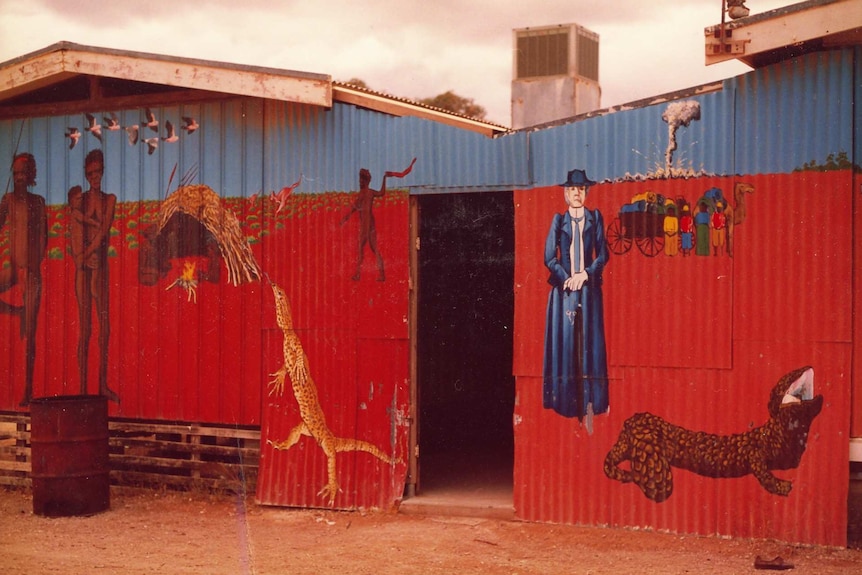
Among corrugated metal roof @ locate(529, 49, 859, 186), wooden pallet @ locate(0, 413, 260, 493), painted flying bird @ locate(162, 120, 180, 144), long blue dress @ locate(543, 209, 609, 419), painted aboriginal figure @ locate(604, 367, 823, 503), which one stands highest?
painted flying bird @ locate(162, 120, 180, 144)

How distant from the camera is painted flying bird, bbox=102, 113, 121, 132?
34.6 ft

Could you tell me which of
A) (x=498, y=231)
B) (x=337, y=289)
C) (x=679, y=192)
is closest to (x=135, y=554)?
(x=337, y=289)

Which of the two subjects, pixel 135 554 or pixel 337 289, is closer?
pixel 135 554

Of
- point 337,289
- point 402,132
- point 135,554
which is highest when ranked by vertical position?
point 402,132

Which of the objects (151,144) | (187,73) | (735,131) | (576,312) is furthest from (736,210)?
(151,144)

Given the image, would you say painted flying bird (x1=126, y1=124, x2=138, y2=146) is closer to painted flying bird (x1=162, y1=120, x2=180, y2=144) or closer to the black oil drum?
painted flying bird (x1=162, y1=120, x2=180, y2=144)

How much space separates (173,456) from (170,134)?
3218 mm

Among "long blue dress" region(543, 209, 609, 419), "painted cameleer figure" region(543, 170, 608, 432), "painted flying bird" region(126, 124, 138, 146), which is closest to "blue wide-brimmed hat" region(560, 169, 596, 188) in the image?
"painted cameleer figure" region(543, 170, 608, 432)

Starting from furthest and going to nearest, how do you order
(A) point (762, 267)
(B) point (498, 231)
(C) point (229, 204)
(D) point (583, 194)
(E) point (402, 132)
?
(B) point (498, 231), (C) point (229, 204), (E) point (402, 132), (D) point (583, 194), (A) point (762, 267)

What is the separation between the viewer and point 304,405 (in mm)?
9508

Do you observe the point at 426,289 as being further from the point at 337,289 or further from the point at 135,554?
the point at 135,554

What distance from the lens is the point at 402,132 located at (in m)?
9.21

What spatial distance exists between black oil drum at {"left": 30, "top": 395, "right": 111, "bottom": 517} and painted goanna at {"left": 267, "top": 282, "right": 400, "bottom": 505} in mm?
1652

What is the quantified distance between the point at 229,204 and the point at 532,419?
3610 mm
